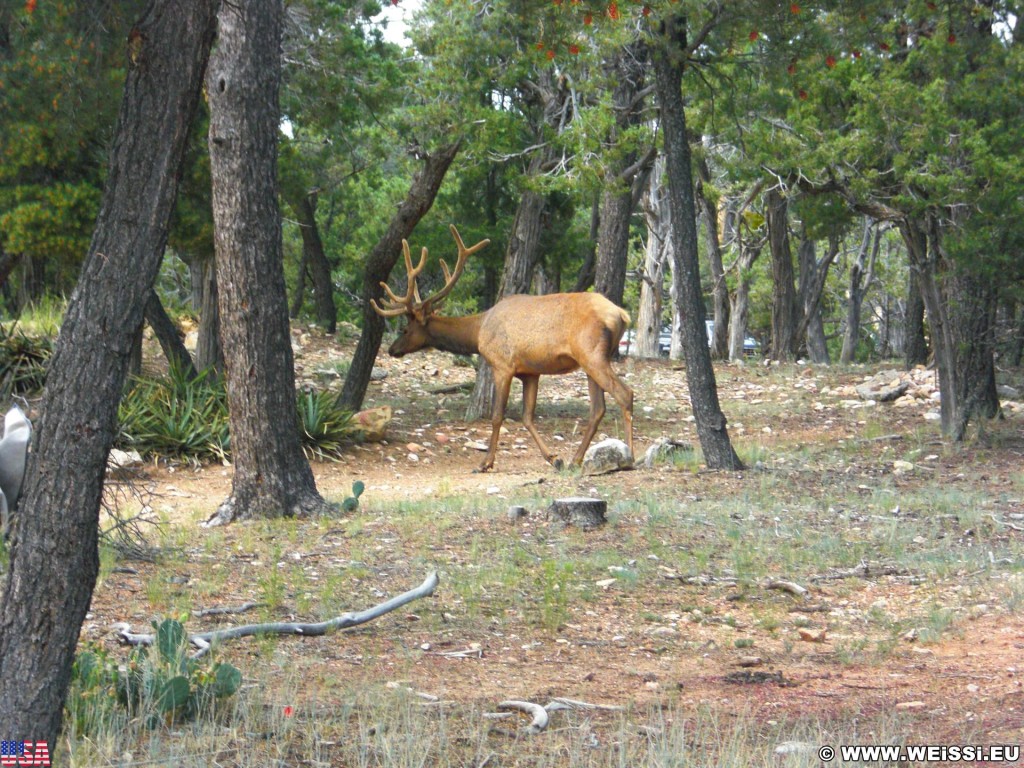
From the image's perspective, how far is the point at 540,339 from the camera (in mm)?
14094

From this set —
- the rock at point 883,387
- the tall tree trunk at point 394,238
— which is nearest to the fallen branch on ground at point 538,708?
the tall tree trunk at point 394,238

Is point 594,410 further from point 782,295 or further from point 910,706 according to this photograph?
point 782,295

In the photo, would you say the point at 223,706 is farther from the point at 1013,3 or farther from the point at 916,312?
the point at 916,312

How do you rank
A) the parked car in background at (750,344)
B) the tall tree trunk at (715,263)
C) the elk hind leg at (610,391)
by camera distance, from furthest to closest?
1. the parked car in background at (750,344)
2. the tall tree trunk at (715,263)
3. the elk hind leg at (610,391)

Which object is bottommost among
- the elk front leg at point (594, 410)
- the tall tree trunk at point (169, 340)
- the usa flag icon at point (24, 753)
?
the usa flag icon at point (24, 753)

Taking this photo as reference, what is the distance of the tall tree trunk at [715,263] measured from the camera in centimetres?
2724

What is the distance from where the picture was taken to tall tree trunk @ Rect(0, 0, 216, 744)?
403cm

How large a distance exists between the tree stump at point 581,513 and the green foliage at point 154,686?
460 cm

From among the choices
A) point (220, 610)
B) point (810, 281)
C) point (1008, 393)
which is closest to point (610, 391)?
point (220, 610)

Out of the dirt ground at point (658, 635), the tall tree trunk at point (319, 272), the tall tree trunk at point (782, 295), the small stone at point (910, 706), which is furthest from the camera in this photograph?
the tall tree trunk at point (782, 295)

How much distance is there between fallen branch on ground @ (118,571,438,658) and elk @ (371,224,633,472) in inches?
283

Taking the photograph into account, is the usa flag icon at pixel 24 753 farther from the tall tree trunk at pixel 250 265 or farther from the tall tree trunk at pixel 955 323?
the tall tree trunk at pixel 955 323

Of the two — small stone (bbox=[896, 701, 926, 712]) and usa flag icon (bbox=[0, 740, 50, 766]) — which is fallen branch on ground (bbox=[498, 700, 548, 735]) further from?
usa flag icon (bbox=[0, 740, 50, 766])

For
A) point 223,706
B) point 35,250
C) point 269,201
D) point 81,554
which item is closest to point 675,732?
point 223,706
